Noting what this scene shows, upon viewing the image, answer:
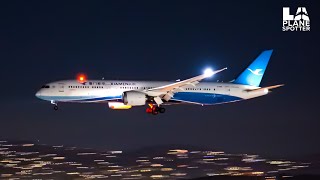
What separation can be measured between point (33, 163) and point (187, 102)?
135 metres

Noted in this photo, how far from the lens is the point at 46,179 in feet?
461

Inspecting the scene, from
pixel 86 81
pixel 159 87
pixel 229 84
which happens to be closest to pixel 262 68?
pixel 229 84

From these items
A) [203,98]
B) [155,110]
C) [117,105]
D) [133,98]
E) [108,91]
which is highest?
[108,91]

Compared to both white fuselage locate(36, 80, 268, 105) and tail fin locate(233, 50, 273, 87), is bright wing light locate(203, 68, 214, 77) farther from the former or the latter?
tail fin locate(233, 50, 273, 87)

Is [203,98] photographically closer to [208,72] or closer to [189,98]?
[189,98]

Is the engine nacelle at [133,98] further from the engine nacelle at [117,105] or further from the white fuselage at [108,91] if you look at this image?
the engine nacelle at [117,105]

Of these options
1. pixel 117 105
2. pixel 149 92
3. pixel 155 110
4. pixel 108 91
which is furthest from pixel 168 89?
pixel 108 91

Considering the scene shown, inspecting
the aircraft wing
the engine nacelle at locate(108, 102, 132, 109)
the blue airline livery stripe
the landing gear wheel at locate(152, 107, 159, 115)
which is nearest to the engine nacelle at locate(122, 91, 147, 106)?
the aircraft wing

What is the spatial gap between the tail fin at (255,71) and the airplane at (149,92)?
1.61m

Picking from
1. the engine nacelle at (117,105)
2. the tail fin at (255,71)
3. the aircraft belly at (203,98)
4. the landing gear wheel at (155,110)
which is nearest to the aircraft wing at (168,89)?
the landing gear wheel at (155,110)

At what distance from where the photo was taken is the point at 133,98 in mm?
63562

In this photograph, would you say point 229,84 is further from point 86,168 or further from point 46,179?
point 86,168

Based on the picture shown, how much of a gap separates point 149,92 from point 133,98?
9.86 ft

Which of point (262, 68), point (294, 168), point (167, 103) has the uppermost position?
point (262, 68)
